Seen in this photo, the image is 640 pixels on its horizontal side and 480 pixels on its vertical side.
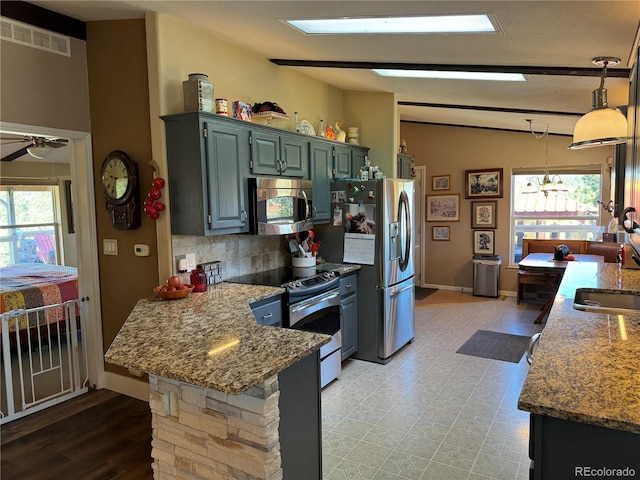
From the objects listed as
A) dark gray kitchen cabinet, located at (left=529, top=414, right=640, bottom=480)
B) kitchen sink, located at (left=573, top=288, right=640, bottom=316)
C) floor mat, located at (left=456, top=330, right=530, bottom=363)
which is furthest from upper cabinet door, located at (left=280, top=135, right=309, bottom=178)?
dark gray kitchen cabinet, located at (left=529, top=414, right=640, bottom=480)

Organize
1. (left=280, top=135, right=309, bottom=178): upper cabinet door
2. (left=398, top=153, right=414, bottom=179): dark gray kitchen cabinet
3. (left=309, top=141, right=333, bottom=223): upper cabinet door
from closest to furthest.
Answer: (left=280, top=135, right=309, bottom=178): upper cabinet door, (left=309, top=141, right=333, bottom=223): upper cabinet door, (left=398, top=153, right=414, bottom=179): dark gray kitchen cabinet

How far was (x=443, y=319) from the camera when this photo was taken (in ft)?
18.6

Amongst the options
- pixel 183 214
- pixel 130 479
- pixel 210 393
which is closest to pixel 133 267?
pixel 183 214

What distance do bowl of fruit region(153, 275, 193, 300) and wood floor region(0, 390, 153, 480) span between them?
95cm

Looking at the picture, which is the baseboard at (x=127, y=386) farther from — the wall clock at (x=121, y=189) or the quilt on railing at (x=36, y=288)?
the wall clock at (x=121, y=189)

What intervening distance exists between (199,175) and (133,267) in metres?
0.98

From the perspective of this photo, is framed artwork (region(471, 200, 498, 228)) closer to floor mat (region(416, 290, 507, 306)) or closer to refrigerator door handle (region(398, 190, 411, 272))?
floor mat (region(416, 290, 507, 306))

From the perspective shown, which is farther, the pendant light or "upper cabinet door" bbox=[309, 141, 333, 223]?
"upper cabinet door" bbox=[309, 141, 333, 223]

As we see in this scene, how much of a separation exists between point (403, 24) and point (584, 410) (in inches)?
86.3

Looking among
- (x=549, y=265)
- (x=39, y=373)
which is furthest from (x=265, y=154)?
(x=549, y=265)

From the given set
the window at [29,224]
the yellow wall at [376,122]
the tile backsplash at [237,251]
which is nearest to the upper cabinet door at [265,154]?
the tile backsplash at [237,251]

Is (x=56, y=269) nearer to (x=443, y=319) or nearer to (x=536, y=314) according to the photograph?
(x=443, y=319)

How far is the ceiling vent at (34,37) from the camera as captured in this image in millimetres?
2875

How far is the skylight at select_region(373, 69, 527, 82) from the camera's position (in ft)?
11.0
